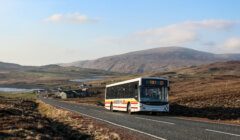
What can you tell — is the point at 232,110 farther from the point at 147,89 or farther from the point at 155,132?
the point at 155,132

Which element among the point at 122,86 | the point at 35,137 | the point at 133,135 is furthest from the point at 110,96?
the point at 35,137

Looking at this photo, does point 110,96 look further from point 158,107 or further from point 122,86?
point 158,107

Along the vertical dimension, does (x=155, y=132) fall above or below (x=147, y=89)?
below

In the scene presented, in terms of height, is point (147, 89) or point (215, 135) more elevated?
point (147, 89)

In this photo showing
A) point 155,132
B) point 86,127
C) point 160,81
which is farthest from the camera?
point 160,81

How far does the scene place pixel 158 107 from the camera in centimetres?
3819

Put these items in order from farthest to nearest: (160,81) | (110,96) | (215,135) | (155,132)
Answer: (110,96)
(160,81)
(155,132)
(215,135)

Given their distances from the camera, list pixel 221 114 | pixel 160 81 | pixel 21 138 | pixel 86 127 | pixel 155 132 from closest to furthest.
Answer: pixel 21 138
pixel 155 132
pixel 86 127
pixel 221 114
pixel 160 81

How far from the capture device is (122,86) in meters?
44.3

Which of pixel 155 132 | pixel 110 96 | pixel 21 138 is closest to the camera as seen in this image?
A: pixel 21 138

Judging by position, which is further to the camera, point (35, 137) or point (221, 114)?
point (221, 114)

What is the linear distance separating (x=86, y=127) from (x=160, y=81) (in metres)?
15.7

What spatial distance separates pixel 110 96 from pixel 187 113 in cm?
1303

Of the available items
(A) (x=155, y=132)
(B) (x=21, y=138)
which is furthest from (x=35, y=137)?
(A) (x=155, y=132)
